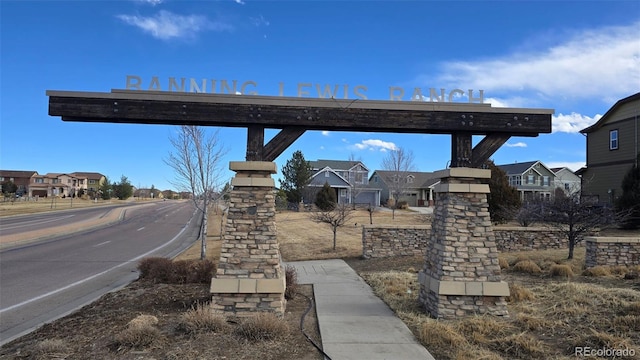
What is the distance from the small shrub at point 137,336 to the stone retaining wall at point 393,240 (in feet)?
33.4

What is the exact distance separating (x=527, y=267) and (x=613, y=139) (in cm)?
2000

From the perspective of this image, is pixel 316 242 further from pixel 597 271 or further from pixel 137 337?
pixel 137 337

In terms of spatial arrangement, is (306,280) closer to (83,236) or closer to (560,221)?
(560,221)

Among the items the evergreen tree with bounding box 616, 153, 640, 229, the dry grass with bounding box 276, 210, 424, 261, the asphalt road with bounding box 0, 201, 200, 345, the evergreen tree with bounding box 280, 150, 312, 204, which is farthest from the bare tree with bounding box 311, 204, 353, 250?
the evergreen tree with bounding box 280, 150, 312, 204

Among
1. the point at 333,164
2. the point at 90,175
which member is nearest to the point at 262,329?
the point at 333,164

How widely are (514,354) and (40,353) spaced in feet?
21.7

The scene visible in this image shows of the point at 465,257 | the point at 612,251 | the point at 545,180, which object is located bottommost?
the point at 612,251

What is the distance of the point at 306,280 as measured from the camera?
11.7 meters

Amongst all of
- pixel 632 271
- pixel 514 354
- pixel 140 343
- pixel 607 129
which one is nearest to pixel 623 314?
pixel 514 354

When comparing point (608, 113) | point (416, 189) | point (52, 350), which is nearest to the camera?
point (52, 350)

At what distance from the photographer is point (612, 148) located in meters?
26.8

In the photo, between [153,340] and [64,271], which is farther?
[64,271]

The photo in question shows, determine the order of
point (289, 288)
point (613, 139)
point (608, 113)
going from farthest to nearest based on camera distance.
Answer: point (608, 113) < point (613, 139) < point (289, 288)

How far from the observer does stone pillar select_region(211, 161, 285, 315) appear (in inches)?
290
